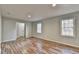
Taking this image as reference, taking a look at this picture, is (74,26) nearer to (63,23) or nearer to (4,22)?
(63,23)

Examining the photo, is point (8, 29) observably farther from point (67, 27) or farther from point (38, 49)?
point (67, 27)

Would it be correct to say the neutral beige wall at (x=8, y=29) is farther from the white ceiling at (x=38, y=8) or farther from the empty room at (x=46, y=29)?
the white ceiling at (x=38, y=8)

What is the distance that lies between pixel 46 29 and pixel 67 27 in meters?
1.78

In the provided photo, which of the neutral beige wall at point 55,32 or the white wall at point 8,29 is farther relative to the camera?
the white wall at point 8,29

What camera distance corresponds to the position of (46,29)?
5105 millimetres

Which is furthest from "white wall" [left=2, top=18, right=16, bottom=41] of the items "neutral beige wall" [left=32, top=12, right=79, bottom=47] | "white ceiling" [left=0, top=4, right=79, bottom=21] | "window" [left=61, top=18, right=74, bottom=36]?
"window" [left=61, top=18, right=74, bottom=36]

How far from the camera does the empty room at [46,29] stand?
2.63 meters

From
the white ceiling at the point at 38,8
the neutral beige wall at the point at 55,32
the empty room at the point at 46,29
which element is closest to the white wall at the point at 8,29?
the empty room at the point at 46,29

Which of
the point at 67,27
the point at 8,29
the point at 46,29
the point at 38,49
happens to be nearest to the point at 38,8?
the point at 38,49

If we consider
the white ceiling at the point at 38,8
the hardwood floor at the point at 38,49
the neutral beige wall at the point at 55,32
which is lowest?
the hardwood floor at the point at 38,49

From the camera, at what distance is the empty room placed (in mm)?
2630

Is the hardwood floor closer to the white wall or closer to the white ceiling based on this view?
the white wall
